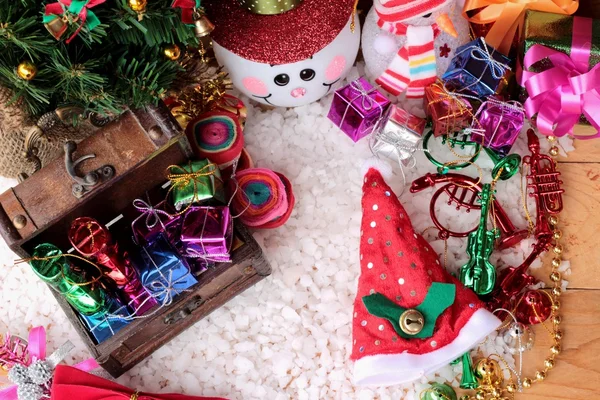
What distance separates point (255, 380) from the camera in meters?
1.09

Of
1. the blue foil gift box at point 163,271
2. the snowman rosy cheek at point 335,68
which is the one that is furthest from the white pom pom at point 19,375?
the snowman rosy cheek at point 335,68

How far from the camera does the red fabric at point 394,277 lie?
1.00 meters

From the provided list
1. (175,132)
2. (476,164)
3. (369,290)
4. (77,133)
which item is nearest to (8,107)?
(77,133)

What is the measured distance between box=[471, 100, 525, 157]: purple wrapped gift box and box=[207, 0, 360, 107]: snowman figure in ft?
0.86

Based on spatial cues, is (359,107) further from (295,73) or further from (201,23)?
(201,23)

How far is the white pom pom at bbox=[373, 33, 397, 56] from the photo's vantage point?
43.8 inches

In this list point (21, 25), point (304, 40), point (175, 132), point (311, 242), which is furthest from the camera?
point (311, 242)

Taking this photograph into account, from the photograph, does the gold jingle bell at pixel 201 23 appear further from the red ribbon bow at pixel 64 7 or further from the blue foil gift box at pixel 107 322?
the blue foil gift box at pixel 107 322

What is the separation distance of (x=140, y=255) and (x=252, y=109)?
387 mm

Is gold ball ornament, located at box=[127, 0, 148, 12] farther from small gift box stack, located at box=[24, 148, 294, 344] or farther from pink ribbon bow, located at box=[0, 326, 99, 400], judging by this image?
pink ribbon bow, located at box=[0, 326, 99, 400]

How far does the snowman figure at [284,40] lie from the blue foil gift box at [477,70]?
193 millimetres

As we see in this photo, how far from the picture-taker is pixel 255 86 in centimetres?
109

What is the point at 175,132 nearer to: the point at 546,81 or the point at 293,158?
the point at 293,158

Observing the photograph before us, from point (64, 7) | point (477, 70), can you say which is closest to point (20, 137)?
point (64, 7)
